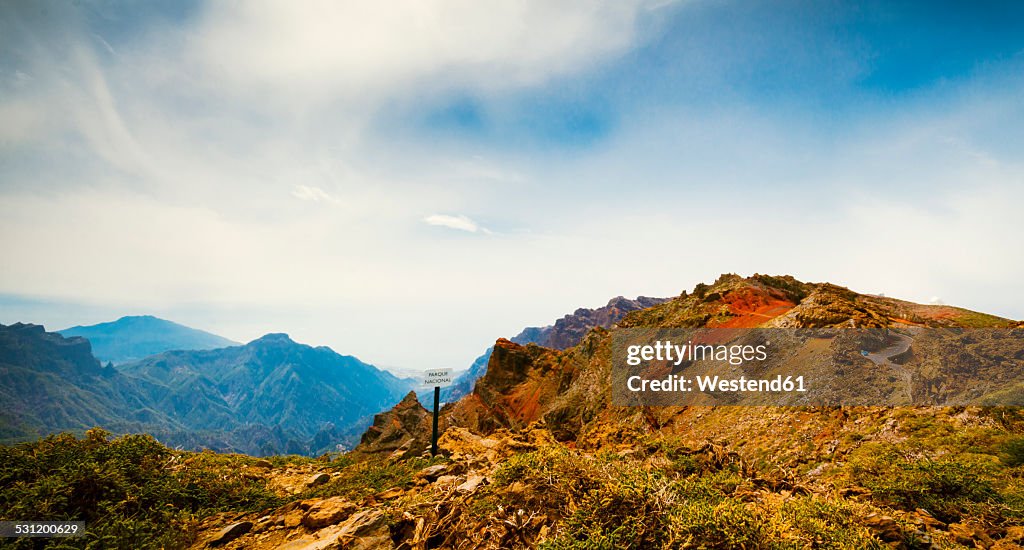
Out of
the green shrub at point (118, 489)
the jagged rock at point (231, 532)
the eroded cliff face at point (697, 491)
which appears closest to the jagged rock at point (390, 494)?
the eroded cliff face at point (697, 491)

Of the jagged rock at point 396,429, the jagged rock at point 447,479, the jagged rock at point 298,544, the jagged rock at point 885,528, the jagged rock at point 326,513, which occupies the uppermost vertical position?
the jagged rock at point 885,528

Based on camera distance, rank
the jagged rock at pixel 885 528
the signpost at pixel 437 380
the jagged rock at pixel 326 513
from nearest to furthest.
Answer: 1. the jagged rock at pixel 885 528
2. the jagged rock at pixel 326 513
3. the signpost at pixel 437 380

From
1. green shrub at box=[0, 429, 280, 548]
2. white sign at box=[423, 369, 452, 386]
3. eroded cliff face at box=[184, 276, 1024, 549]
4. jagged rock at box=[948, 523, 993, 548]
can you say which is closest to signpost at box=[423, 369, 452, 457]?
white sign at box=[423, 369, 452, 386]

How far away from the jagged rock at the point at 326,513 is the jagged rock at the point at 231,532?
1.07 meters

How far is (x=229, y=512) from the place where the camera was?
8.12 m

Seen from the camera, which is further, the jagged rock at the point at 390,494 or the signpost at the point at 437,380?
the signpost at the point at 437,380

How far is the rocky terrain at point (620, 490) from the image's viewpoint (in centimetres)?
525

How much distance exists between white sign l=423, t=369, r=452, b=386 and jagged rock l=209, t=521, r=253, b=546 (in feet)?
18.7

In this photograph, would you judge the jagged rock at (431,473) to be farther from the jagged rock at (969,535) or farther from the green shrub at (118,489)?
the jagged rock at (969,535)

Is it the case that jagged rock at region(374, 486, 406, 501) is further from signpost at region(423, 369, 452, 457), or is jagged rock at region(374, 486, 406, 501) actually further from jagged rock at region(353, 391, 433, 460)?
jagged rock at region(353, 391, 433, 460)

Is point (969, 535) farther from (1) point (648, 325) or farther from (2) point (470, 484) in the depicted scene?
(1) point (648, 325)

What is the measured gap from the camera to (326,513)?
7.08 m

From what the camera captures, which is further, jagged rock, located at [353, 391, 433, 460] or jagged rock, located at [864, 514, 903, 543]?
jagged rock, located at [353, 391, 433, 460]

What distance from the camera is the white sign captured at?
12.5 metres
